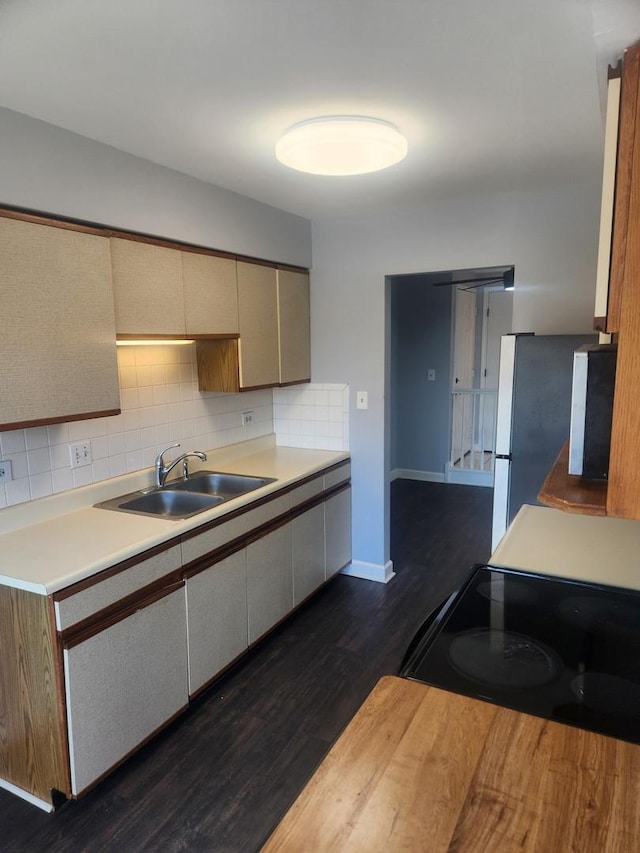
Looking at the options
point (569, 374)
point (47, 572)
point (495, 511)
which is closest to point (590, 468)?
point (47, 572)

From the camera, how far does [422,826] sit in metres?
0.86

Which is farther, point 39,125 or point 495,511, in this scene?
point 495,511

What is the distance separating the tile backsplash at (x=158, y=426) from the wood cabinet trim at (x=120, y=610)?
2.02 feet

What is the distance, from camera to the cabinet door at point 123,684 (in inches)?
71.5

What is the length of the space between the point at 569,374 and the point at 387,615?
5.50 feet

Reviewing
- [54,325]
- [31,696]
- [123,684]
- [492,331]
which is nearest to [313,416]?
[54,325]

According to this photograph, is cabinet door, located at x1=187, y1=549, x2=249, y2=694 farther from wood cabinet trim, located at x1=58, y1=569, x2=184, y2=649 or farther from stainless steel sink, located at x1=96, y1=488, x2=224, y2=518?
stainless steel sink, located at x1=96, y1=488, x2=224, y2=518

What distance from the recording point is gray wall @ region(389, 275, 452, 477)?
5.84 m

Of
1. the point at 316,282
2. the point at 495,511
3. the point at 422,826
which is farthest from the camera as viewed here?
the point at 316,282

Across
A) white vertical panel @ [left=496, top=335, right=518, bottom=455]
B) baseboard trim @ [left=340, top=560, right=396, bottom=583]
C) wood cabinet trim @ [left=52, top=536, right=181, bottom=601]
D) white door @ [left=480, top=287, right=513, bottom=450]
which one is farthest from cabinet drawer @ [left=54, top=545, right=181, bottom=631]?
white door @ [left=480, top=287, right=513, bottom=450]

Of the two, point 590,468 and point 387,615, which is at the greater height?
point 590,468

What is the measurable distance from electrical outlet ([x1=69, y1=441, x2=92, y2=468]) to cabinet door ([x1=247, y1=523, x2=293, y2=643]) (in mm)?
841

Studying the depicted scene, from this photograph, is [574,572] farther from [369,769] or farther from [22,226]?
[22,226]

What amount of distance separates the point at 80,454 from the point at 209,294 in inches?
38.0
